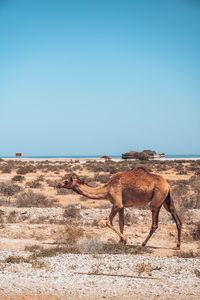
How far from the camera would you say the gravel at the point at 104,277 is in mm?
6133

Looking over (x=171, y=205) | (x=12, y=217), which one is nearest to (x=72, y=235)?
(x=171, y=205)

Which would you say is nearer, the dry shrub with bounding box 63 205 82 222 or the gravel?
the gravel

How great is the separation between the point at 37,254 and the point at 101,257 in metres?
1.60

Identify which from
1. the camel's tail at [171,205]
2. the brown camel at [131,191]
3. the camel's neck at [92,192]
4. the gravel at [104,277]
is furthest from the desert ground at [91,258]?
the camel's neck at [92,192]

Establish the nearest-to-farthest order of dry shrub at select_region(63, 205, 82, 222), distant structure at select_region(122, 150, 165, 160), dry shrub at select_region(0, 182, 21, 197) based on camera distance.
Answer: dry shrub at select_region(63, 205, 82, 222) → dry shrub at select_region(0, 182, 21, 197) → distant structure at select_region(122, 150, 165, 160)

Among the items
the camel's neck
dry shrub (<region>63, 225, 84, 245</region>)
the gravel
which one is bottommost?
dry shrub (<region>63, 225, 84, 245</region>)

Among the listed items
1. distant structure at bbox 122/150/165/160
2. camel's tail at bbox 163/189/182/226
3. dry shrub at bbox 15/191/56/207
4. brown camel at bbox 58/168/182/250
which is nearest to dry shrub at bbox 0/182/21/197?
dry shrub at bbox 15/191/56/207

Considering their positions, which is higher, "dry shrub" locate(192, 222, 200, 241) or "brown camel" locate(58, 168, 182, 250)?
"brown camel" locate(58, 168, 182, 250)

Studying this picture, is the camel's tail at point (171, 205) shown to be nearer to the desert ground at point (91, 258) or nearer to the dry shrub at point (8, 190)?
the desert ground at point (91, 258)

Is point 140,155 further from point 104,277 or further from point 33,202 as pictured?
point 104,277

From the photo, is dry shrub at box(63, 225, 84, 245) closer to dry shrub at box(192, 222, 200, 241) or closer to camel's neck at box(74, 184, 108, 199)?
camel's neck at box(74, 184, 108, 199)

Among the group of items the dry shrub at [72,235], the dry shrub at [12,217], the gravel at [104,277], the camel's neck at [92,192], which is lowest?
the dry shrub at [12,217]

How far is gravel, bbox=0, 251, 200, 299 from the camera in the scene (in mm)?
6133

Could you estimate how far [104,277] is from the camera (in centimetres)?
695
